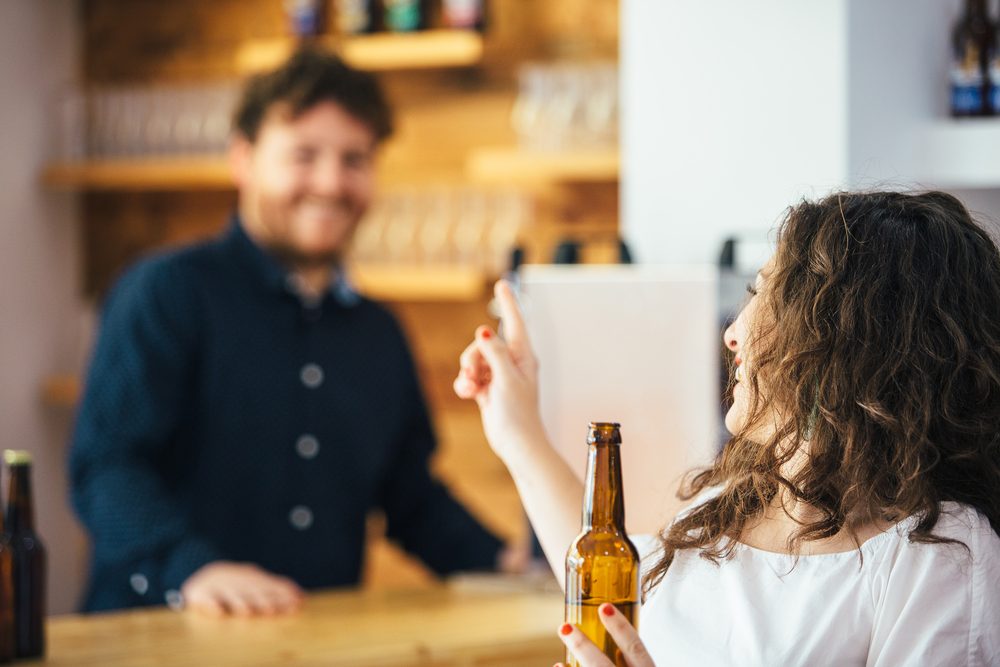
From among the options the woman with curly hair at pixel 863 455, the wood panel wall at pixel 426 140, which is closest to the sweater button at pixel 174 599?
the woman with curly hair at pixel 863 455

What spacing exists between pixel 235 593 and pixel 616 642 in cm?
116

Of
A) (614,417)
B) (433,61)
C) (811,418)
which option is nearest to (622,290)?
(614,417)

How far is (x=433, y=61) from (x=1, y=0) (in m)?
1.26

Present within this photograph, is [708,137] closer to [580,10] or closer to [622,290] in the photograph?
[622,290]

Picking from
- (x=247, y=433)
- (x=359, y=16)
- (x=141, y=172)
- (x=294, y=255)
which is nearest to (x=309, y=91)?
(x=294, y=255)

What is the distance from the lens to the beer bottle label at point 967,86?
1.89 m

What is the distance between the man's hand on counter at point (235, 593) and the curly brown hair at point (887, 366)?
1.10m

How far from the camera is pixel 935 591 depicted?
1.00 m

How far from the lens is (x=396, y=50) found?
127 inches

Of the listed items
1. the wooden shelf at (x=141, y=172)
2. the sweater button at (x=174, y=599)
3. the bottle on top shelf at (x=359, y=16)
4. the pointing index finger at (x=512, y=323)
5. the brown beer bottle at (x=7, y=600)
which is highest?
the bottle on top shelf at (x=359, y=16)

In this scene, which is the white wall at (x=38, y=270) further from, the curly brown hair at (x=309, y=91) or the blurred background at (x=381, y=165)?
the curly brown hair at (x=309, y=91)

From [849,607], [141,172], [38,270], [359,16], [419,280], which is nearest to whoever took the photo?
[849,607]

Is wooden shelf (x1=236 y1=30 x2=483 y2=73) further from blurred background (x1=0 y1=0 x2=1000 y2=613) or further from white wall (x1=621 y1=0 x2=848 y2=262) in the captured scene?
white wall (x1=621 y1=0 x2=848 y2=262)

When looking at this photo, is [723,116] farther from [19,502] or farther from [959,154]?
[19,502]
